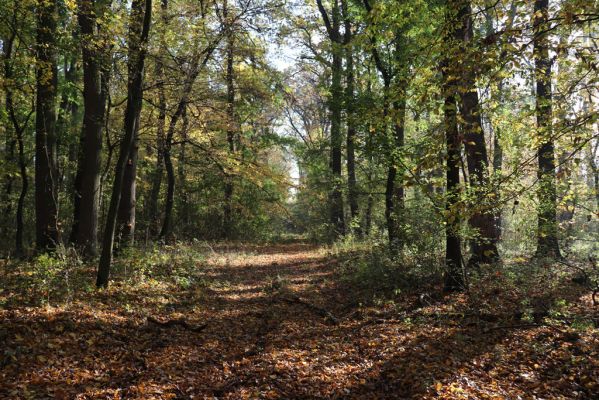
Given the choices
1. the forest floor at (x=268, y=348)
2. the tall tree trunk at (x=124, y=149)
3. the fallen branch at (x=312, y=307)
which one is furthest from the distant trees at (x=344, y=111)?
the fallen branch at (x=312, y=307)

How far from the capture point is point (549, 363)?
17.4 ft

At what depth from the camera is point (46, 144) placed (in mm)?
9617

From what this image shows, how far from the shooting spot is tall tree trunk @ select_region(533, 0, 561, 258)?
421 cm

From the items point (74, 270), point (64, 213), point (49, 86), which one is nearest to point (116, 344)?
point (74, 270)

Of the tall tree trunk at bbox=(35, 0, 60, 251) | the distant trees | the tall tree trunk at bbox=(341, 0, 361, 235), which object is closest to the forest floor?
the distant trees

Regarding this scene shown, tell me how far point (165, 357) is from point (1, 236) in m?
16.0

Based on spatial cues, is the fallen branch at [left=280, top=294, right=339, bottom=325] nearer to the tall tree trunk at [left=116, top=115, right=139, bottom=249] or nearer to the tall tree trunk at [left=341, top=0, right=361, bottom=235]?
the tall tree trunk at [left=341, top=0, right=361, bottom=235]

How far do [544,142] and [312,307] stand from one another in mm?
5288

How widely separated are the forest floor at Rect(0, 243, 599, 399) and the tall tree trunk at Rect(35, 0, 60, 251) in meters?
1.82

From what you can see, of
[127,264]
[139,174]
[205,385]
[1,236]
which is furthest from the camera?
[139,174]

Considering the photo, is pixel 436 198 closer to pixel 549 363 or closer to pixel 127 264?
pixel 549 363

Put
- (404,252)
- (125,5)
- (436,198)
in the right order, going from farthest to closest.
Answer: (125,5)
(404,252)
(436,198)

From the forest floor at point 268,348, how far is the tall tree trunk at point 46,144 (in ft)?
5.96

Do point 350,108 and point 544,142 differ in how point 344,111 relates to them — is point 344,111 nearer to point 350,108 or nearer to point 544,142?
point 350,108
